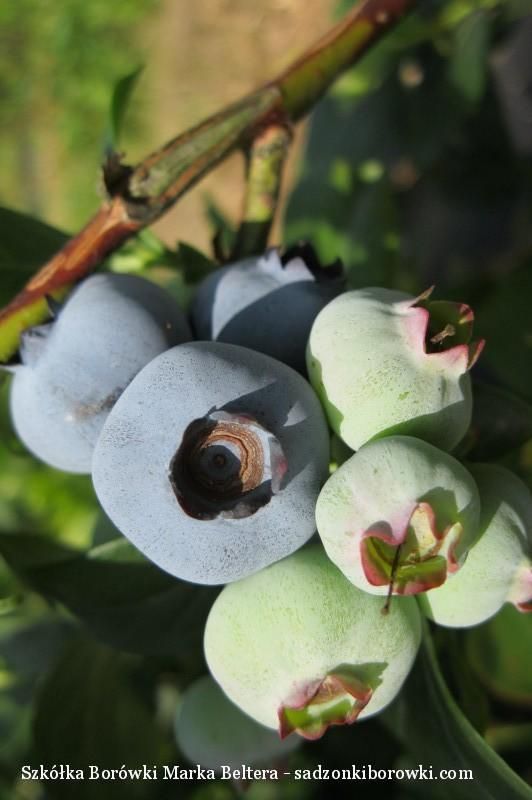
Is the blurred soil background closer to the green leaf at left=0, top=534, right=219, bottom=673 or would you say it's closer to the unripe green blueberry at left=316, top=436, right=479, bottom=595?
the green leaf at left=0, top=534, right=219, bottom=673

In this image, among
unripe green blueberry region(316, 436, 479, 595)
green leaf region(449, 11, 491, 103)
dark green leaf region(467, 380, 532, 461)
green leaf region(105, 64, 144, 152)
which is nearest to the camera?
unripe green blueberry region(316, 436, 479, 595)

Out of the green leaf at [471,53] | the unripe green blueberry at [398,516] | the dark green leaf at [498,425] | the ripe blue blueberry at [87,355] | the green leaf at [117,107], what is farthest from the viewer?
the green leaf at [471,53]

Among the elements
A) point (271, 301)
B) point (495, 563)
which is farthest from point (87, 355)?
point (495, 563)

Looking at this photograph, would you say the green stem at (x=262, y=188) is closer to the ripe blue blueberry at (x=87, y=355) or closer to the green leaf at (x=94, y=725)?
the ripe blue blueberry at (x=87, y=355)

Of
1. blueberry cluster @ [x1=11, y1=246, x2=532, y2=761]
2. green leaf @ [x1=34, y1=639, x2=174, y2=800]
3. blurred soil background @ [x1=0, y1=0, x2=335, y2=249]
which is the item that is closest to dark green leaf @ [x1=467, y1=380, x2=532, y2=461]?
blueberry cluster @ [x1=11, y1=246, x2=532, y2=761]

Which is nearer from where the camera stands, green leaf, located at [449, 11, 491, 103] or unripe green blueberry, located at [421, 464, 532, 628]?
unripe green blueberry, located at [421, 464, 532, 628]

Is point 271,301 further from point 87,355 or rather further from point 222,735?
point 222,735

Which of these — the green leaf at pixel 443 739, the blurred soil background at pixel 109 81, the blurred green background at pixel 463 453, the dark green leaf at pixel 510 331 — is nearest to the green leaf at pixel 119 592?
the blurred green background at pixel 463 453
